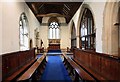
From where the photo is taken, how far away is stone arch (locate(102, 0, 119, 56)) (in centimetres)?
531

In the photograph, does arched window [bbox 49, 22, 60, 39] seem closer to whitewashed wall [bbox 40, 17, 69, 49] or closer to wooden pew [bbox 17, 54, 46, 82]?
whitewashed wall [bbox 40, 17, 69, 49]

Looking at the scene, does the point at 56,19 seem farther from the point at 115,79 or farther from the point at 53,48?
the point at 115,79

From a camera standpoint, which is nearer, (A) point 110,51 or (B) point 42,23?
(A) point 110,51

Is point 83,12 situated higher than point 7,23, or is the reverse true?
point 83,12

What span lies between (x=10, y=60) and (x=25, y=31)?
644 centimetres

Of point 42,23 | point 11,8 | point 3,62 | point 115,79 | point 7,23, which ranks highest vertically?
point 42,23

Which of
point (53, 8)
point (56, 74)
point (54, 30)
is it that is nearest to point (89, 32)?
point (56, 74)

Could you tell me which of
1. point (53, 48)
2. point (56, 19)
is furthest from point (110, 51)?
point (56, 19)

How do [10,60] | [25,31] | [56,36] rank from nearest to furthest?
[10,60] → [25,31] → [56,36]

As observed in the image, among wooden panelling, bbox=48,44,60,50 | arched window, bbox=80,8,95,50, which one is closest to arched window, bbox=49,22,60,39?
wooden panelling, bbox=48,44,60,50

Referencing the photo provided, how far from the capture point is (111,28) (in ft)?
17.8

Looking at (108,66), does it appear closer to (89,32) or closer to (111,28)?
(111,28)

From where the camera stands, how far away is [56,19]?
66.9ft

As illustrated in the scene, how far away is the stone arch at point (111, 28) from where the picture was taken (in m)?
5.31
